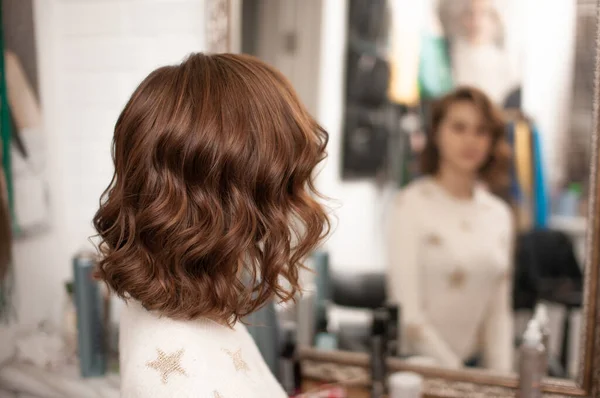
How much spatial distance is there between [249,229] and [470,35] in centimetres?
61

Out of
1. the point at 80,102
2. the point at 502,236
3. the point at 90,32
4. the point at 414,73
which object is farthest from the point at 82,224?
the point at 502,236

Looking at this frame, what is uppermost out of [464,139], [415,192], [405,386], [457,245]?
[464,139]

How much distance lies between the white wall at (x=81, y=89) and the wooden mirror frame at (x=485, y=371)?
93 mm

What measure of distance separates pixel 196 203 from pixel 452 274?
0.63m

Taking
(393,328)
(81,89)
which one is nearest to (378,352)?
(393,328)

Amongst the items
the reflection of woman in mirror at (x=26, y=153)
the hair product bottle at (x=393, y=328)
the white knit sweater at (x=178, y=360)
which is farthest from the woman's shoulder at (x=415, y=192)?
the reflection of woman in mirror at (x=26, y=153)

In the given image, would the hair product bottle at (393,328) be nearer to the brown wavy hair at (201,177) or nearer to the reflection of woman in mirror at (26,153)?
the brown wavy hair at (201,177)

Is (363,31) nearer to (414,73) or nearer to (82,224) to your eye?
(414,73)

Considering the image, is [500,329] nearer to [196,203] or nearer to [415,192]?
[415,192]

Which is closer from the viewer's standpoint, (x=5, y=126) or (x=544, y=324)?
(x=544, y=324)

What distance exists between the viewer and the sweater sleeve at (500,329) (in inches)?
40.9

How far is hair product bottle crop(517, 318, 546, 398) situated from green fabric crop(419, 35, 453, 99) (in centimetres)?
47

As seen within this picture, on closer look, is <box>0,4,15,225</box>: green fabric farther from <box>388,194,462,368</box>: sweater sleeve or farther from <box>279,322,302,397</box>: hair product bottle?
<box>388,194,462,368</box>: sweater sleeve

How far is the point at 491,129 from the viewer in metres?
1.02
